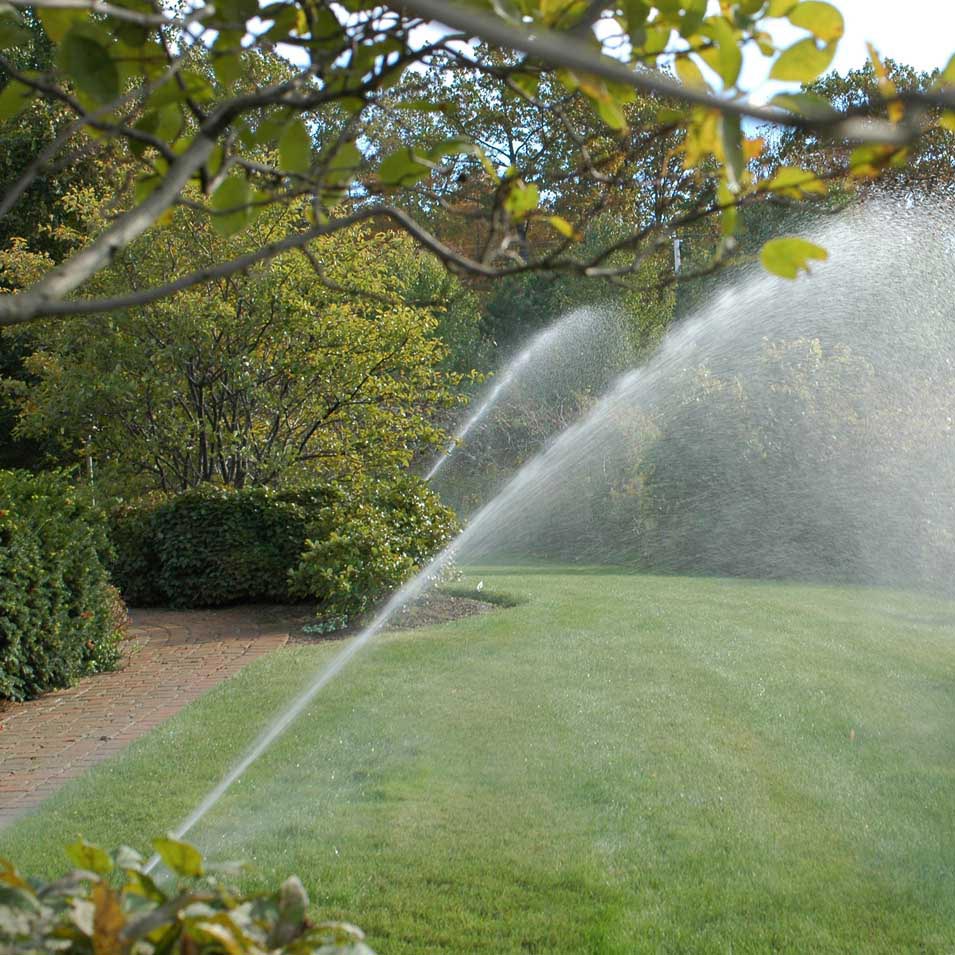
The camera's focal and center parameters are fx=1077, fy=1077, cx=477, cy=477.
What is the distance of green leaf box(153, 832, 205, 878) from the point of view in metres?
1.38

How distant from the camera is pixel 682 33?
136 centimetres

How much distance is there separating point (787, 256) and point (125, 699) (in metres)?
6.40

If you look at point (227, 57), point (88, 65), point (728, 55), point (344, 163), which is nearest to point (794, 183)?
point (728, 55)

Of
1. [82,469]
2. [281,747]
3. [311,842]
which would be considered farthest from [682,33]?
[82,469]

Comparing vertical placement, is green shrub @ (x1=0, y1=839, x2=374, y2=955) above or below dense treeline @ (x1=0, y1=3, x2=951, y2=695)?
below

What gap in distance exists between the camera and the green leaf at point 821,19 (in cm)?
125

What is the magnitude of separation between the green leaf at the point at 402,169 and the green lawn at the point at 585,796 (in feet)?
7.94

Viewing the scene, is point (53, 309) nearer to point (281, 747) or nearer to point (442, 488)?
point (281, 747)

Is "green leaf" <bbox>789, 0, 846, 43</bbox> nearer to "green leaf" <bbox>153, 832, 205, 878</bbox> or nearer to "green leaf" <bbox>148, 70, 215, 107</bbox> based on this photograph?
"green leaf" <bbox>148, 70, 215, 107</bbox>

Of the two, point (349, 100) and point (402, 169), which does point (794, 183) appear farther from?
point (349, 100)

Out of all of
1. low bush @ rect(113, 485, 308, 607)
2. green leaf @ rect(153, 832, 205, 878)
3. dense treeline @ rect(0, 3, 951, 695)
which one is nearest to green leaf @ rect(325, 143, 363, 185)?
green leaf @ rect(153, 832, 205, 878)

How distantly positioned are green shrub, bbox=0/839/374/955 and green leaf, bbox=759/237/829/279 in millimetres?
945

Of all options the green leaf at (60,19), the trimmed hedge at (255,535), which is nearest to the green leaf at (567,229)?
the green leaf at (60,19)

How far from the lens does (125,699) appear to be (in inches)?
270
